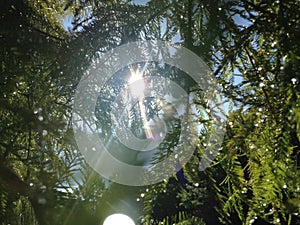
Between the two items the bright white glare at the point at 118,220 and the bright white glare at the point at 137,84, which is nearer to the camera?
the bright white glare at the point at 118,220

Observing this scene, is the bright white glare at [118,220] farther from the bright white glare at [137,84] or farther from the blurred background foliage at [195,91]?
the bright white glare at [137,84]

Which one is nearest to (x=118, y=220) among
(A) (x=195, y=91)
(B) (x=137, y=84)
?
(A) (x=195, y=91)

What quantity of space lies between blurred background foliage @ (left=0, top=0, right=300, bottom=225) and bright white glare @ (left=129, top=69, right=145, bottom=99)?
48 millimetres

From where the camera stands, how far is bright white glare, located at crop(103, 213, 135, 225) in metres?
0.24

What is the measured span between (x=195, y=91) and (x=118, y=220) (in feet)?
0.44

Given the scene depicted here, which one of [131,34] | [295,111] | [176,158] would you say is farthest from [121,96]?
A: [295,111]

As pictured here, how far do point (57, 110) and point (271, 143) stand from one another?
1.03 ft

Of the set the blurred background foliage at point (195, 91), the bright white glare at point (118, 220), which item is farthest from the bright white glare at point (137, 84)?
the bright white glare at point (118, 220)

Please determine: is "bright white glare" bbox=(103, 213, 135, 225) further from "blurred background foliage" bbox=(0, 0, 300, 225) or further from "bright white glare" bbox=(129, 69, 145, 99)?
"bright white glare" bbox=(129, 69, 145, 99)

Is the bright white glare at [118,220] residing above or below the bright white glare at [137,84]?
below

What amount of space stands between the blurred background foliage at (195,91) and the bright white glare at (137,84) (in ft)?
0.16

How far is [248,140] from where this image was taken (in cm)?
31

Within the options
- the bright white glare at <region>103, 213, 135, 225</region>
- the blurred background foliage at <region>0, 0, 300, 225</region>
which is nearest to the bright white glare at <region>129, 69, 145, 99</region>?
the blurred background foliage at <region>0, 0, 300, 225</region>

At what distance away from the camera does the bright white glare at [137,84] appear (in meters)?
0.45
